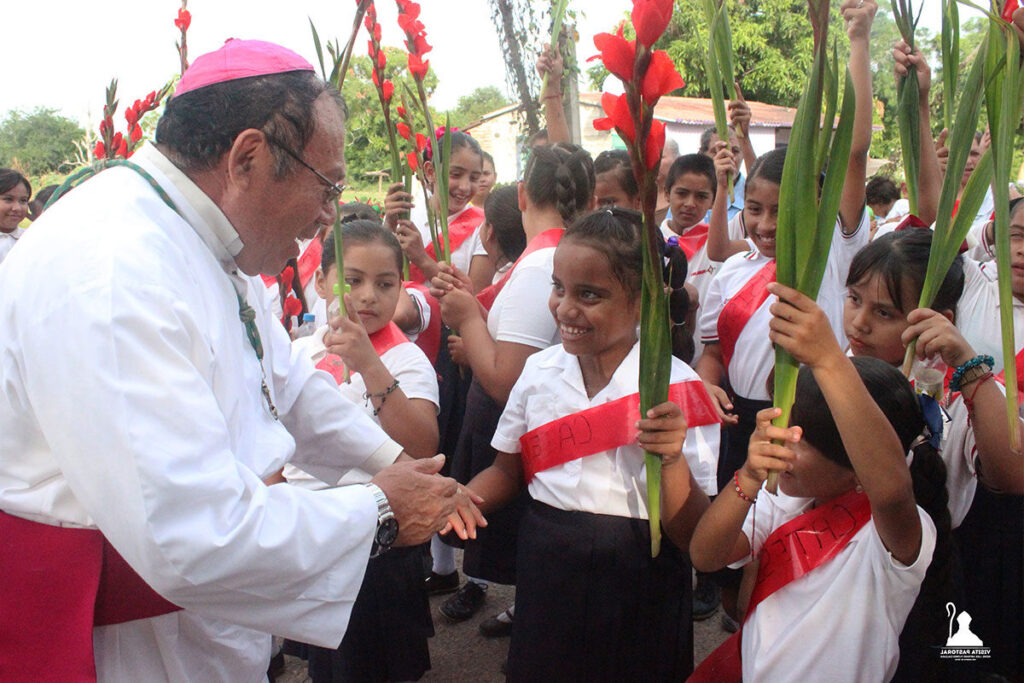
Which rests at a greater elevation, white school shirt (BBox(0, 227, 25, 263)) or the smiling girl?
the smiling girl

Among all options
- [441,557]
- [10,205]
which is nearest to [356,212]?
[441,557]

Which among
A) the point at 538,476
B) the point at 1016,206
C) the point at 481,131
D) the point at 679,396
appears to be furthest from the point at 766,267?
the point at 481,131

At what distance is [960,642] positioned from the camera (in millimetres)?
1999

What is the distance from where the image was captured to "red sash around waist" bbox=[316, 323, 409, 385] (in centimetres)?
275

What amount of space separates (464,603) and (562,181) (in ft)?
6.37

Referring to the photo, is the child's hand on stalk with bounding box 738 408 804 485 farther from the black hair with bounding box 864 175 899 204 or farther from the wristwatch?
the black hair with bounding box 864 175 899 204

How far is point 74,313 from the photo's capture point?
1.25 meters

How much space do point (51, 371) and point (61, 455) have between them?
140 millimetres

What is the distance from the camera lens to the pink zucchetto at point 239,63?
5.23 ft

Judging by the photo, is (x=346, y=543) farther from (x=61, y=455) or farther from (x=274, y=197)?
(x=274, y=197)

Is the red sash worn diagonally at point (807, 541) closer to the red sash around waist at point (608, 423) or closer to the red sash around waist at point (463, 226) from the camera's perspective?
the red sash around waist at point (608, 423)

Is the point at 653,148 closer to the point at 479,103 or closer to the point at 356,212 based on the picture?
the point at 356,212

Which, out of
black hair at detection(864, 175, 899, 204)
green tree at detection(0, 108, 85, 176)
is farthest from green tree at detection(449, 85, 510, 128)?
black hair at detection(864, 175, 899, 204)

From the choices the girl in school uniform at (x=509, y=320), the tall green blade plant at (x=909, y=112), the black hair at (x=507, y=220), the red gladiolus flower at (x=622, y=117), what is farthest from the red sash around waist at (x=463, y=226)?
the red gladiolus flower at (x=622, y=117)
